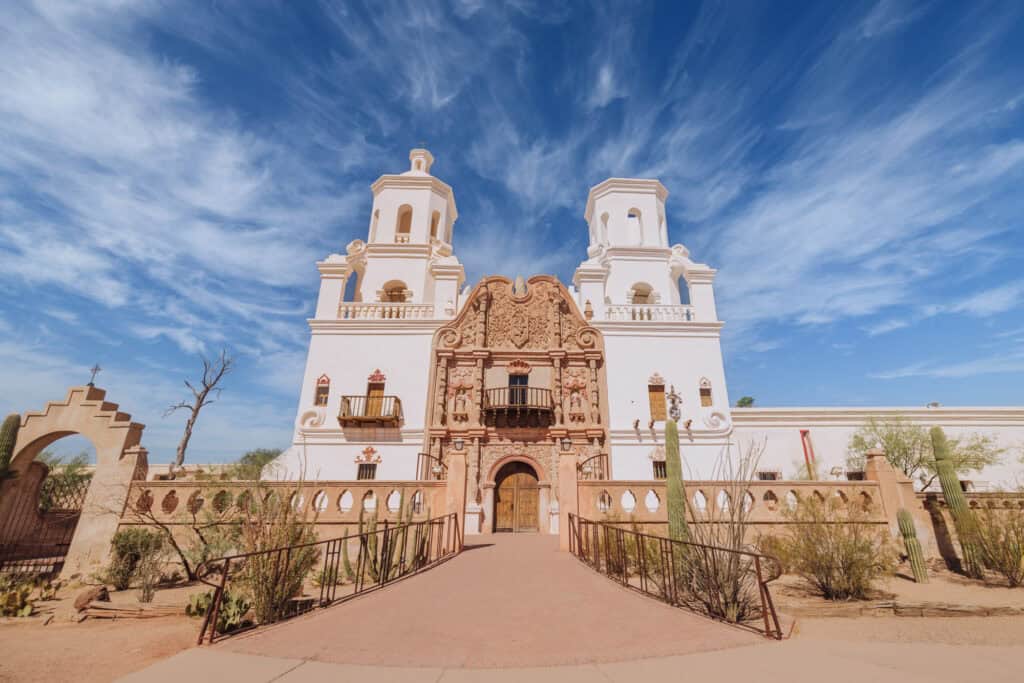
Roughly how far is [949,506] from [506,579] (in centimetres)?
1234

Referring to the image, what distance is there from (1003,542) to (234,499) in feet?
61.4

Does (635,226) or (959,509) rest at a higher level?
(635,226)

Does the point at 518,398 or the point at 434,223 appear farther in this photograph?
the point at 434,223

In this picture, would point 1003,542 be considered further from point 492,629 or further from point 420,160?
point 420,160

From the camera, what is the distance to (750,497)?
12789 mm

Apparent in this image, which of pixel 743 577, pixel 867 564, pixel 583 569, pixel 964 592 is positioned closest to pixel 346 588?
pixel 583 569

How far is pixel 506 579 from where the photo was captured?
857 centimetres

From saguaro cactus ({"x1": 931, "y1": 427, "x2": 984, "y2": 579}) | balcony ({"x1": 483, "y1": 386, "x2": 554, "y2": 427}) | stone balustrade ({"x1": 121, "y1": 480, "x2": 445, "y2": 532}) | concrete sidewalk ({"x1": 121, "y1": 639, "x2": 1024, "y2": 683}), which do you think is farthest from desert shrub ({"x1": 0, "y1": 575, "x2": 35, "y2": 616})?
saguaro cactus ({"x1": 931, "y1": 427, "x2": 984, "y2": 579})

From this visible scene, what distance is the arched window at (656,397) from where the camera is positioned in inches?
769

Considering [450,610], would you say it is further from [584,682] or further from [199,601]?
[199,601]

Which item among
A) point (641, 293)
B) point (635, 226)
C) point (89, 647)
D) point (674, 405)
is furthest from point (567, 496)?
point (635, 226)

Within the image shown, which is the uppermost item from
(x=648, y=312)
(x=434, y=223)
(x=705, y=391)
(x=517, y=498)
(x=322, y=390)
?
(x=434, y=223)

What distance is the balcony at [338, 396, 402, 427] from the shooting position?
1856cm

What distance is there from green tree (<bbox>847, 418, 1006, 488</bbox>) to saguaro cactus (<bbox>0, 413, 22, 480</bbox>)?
30766mm
